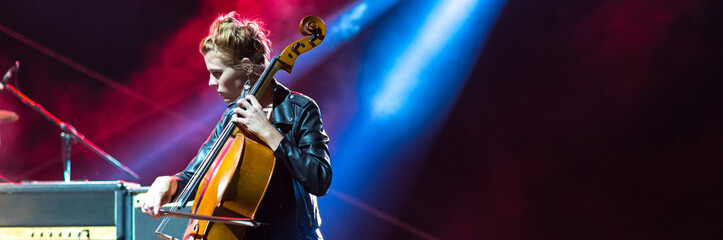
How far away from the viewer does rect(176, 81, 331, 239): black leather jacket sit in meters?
1.77

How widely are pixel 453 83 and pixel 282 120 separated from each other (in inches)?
110

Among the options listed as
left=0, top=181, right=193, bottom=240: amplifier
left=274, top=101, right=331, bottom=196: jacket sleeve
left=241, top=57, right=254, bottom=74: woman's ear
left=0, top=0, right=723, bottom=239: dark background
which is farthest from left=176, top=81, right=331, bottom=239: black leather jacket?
left=0, top=0, right=723, bottom=239: dark background

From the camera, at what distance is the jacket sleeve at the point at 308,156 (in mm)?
1757

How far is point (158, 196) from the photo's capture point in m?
1.85

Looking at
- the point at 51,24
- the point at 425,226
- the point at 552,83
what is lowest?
the point at 425,226

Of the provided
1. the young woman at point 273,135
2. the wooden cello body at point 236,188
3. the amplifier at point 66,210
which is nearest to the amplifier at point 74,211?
the amplifier at point 66,210

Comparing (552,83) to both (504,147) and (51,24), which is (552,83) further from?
(51,24)

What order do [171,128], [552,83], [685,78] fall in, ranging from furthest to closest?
1. [171,128]
2. [552,83]
3. [685,78]

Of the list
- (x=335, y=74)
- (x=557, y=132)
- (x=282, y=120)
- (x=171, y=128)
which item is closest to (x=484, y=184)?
(x=557, y=132)

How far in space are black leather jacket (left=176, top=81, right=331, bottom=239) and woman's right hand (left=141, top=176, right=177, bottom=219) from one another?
0.26 ft

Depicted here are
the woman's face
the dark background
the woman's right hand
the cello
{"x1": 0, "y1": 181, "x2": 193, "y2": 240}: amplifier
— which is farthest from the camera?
the dark background

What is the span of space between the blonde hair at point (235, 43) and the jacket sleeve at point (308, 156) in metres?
0.24

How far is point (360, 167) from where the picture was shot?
4793mm

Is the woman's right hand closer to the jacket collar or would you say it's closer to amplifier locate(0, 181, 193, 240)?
the jacket collar
